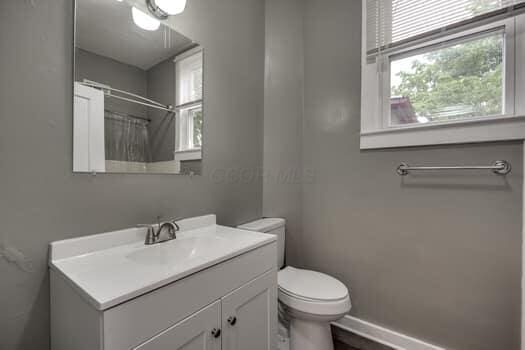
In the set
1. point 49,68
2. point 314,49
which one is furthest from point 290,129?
point 49,68

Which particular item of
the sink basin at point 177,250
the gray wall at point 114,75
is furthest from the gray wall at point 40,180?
the sink basin at point 177,250

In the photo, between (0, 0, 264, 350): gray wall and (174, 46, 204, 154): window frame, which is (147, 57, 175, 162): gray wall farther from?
(0, 0, 264, 350): gray wall

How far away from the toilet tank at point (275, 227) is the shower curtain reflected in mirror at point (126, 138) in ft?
2.57

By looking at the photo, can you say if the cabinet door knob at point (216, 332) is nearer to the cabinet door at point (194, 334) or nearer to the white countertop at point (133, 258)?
the cabinet door at point (194, 334)

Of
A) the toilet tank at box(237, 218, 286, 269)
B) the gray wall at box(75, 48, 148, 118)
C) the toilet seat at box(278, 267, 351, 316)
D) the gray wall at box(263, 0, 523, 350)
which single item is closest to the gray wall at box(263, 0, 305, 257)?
the gray wall at box(263, 0, 523, 350)

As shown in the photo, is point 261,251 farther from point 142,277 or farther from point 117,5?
point 117,5

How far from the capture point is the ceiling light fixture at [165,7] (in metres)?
1.08

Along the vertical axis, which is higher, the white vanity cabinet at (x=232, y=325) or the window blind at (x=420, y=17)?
the window blind at (x=420, y=17)

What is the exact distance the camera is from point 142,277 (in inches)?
26.0

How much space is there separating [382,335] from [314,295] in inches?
26.4

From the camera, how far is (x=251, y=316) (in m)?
0.98

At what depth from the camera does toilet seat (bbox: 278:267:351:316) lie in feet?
3.84

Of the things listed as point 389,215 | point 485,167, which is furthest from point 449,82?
point 389,215

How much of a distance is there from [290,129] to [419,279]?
1297mm
